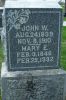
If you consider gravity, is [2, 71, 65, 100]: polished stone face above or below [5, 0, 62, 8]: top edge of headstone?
below

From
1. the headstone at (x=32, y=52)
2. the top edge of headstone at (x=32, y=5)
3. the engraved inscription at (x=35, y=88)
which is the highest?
the top edge of headstone at (x=32, y=5)

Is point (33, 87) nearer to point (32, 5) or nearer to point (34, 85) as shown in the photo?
point (34, 85)

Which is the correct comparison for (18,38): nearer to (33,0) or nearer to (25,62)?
(25,62)

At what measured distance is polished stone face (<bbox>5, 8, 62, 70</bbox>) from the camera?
5.36m

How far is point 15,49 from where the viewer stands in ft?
18.1

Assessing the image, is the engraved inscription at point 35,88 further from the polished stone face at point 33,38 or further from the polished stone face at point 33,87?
the polished stone face at point 33,38

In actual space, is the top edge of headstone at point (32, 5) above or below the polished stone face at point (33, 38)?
above

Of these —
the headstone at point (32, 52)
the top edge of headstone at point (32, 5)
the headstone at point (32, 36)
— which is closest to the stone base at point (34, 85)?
the headstone at point (32, 52)

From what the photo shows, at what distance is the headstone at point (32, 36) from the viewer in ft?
17.5

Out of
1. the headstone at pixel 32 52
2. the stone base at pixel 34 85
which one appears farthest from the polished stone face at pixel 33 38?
the stone base at pixel 34 85

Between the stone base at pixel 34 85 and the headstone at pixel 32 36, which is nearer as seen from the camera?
the headstone at pixel 32 36

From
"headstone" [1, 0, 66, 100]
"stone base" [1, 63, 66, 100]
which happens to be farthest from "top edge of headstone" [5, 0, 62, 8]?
"stone base" [1, 63, 66, 100]

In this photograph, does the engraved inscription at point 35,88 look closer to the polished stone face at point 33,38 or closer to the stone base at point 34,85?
the stone base at point 34,85

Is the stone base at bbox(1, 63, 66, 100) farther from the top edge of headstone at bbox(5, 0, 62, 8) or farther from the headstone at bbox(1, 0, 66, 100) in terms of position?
the top edge of headstone at bbox(5, 0, 62, 8)
